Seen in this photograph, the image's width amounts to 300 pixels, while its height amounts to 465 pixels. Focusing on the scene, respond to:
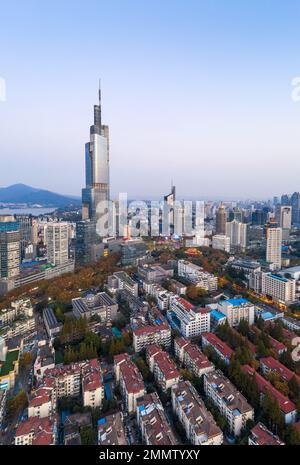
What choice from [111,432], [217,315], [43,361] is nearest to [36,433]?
[111,432]

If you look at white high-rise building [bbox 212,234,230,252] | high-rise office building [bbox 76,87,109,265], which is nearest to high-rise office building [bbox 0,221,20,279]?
high-rise office building [bbox 76,87,109,265]

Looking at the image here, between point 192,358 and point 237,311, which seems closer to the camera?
point 192,358

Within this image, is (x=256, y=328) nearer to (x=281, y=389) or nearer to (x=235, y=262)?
(x=281, y=389)

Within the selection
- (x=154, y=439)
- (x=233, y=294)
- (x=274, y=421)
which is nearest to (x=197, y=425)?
(x=154, y=439)

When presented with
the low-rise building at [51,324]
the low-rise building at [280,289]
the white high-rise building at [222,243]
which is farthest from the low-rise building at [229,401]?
the white high-rise building at [222,243]

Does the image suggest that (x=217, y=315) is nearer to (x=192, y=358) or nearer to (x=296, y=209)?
(x=192, y=358)

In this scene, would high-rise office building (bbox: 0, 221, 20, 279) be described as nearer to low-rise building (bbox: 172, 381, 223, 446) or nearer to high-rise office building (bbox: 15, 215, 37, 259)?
high-rise office building (bbox: 15, 215, 37, 259)
